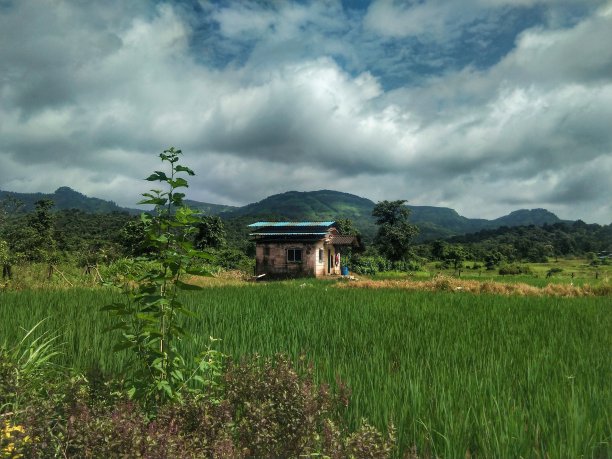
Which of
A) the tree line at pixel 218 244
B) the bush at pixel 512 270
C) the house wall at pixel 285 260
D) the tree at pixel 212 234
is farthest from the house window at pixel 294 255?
the tree at pixel 212 234

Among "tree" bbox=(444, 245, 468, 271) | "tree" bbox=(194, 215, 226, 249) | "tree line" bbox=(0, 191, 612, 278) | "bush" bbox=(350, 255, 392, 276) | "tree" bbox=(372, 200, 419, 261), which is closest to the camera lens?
"tree line" bbox=(0, 191, 612, 278)

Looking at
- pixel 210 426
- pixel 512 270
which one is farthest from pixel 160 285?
pixel 512 270

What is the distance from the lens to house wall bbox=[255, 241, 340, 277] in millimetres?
31922

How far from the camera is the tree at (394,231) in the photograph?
1981 inches

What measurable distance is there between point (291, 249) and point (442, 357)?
27.4 meters

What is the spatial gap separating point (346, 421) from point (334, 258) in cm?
3464

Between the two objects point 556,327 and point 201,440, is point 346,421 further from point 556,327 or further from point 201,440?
point 556,327

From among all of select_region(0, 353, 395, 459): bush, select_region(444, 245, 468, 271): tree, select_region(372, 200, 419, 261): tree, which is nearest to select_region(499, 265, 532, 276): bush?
select_region(372, 200, 419, 261): tree

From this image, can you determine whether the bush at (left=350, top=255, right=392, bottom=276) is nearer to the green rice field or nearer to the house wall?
the house wall

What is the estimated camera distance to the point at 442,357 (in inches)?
206

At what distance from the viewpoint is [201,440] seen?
2740mm

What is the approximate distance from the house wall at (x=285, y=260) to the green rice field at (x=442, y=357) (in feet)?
67.8

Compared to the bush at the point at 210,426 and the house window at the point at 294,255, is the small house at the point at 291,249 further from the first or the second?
the bush at the point at 210,426

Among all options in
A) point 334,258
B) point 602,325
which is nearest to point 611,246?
point 334,258
